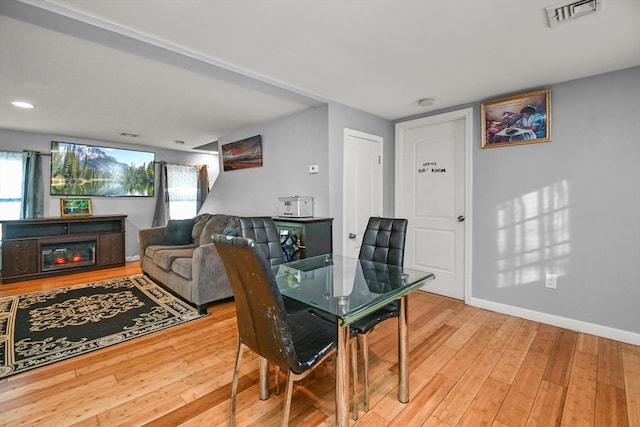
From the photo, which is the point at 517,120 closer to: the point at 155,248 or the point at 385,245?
the point at 385,245

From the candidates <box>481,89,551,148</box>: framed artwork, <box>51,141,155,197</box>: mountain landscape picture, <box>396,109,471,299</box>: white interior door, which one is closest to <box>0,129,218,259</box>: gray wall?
<box>51,141,155,197</box>: mountain landscape picture

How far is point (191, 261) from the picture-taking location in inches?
127

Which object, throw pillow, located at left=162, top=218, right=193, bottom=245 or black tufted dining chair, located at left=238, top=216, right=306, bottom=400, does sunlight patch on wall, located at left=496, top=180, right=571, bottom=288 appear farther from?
throw pillow, located at left=162, top=218, right=193, bottom=245

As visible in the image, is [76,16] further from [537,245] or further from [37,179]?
[37,179]

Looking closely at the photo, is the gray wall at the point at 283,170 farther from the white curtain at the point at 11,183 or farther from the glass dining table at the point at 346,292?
the white curtain at the point at 11,183

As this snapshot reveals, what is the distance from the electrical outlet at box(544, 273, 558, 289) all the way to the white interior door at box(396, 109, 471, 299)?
2.50 ft

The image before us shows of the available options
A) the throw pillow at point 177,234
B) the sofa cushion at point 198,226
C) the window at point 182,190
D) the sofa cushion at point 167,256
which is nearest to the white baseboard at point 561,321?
the sofa cushion at point 167,256

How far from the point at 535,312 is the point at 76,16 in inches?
169

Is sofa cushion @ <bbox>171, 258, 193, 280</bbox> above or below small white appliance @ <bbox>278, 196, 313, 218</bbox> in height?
below

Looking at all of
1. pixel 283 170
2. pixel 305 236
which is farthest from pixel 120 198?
pixel 305 236

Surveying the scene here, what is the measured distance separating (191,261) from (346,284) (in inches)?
85.8

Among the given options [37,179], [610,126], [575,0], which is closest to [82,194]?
[37,179]

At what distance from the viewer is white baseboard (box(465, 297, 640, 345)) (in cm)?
238

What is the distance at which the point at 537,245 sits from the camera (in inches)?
111
